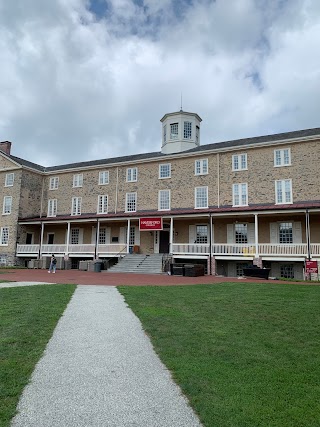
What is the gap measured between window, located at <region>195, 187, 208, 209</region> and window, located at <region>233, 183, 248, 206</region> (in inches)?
93.7

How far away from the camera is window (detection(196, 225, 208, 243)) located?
2723 centimetres

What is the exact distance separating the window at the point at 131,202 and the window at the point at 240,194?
898cm

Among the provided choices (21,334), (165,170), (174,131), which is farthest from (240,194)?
(21,334)

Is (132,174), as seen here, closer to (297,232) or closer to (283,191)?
(283,191)

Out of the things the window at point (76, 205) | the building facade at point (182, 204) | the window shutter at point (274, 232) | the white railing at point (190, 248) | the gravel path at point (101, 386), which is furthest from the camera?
the window at point (76, 205)

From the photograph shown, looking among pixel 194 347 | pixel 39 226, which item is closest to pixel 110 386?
pixel 194 347

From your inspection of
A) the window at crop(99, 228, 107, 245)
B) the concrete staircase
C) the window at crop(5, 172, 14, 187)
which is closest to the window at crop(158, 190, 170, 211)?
the concrete staircase

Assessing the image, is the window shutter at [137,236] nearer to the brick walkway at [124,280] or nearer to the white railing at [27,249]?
the brick walkway at [124,280]

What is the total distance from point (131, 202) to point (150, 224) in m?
5.23

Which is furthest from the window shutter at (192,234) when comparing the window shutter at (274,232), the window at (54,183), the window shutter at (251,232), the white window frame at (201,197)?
the window at (54,183)

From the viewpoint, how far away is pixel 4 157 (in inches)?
1394

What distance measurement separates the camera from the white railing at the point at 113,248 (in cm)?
2778

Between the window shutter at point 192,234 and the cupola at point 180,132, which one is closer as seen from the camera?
the window shutter at point 192,234

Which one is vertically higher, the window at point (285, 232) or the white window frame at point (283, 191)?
the white window frame at point (283, 191)
